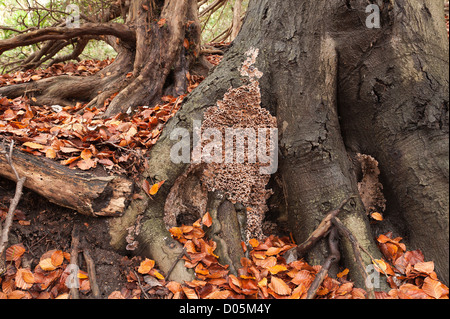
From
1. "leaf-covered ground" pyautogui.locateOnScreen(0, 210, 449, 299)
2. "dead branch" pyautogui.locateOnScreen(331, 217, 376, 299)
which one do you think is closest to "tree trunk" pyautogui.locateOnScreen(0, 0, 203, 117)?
"leaf-covered ground" pyautogui.locateOnScreen(0, 210, 449, 299)

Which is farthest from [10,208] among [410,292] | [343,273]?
[410,292]

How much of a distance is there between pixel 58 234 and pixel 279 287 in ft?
4.90

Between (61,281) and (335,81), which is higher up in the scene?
(335,81)

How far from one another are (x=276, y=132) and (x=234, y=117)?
0.34 m

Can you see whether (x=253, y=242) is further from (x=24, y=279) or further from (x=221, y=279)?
(x=24, y=279)

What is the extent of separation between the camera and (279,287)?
1822 mm

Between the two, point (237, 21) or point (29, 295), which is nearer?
point (29, 295)

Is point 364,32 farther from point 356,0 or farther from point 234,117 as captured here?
point 234,117

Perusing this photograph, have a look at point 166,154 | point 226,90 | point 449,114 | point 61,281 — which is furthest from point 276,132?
point 61,281

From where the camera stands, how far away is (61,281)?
6.01 ft

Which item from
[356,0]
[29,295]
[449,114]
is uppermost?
[356,0]

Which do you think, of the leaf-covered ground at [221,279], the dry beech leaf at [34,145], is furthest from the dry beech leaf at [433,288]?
the dry beech leaf at [34,145]

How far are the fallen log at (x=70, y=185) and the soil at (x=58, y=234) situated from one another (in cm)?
13

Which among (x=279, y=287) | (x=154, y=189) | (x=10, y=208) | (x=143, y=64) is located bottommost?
(x=279, y=287)
